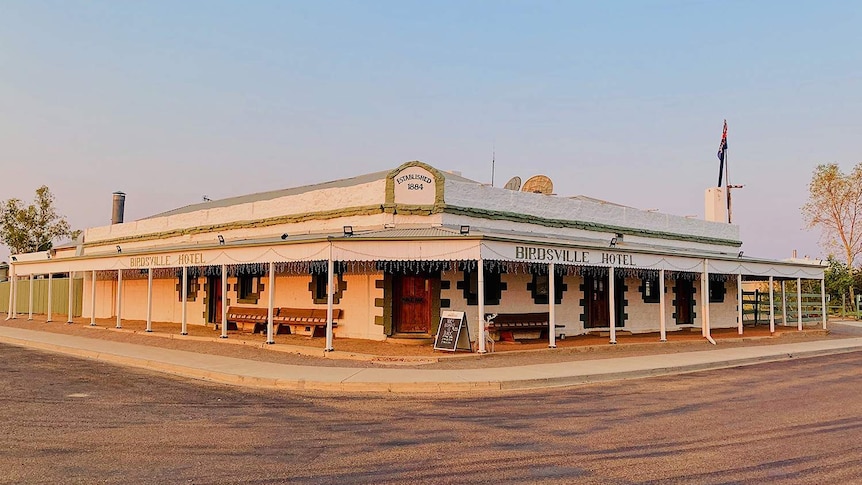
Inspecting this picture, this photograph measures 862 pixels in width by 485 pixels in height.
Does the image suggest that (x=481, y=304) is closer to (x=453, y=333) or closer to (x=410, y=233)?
(x=453, y=333)

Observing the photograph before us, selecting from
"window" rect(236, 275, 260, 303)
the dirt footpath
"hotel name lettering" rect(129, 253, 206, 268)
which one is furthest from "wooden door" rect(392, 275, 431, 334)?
"window" rect(236, 275, 260, 303)

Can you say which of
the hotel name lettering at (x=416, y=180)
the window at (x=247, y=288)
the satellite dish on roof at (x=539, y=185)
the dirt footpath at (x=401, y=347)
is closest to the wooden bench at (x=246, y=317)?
the window at (x=247, y=288)

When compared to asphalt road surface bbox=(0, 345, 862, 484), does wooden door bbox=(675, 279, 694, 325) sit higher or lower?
higher

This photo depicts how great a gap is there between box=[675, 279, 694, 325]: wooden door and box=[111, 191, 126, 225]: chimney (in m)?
32.9

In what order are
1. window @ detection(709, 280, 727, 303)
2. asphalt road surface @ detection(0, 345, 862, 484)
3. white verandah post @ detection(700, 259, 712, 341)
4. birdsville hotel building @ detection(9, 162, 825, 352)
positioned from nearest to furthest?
asphalt road surface @ detection(0, 345, 862, 484) → birdsville hotel building @ detection(9, 162, 825, 352) → white verandah post @ detection(700, 259, 712, 341) → window @ detection(709, 280, 727, 303)

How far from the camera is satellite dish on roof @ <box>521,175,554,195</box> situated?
24688 mm

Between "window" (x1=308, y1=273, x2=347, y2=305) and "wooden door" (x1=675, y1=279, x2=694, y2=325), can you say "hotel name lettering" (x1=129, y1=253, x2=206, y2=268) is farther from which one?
"wooden door" (x1=675, y1=279, x2=694, y2=325)

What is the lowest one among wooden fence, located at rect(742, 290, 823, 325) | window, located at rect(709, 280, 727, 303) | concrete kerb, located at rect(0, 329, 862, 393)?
concrete kerb, located at rect(0, 329, 862, 393)

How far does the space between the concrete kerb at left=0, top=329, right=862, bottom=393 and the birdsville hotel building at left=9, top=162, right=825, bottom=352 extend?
239 centimetres

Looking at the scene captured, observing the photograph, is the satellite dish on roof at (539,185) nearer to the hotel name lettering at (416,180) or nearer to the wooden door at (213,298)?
the hotel name lettering at (416,180)

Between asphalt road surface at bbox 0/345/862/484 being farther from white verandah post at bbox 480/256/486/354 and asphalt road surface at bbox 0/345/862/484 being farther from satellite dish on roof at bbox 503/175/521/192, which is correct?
satellite dish on roof at bbox 503/175/521/192

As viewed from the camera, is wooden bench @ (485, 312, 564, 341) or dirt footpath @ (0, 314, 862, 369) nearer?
dirt footpath @ (0, 314, 862, 369)

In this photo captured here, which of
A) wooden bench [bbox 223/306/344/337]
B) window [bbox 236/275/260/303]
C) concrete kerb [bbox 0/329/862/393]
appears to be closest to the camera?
concrete kerb [bbox 0/329/862/393]

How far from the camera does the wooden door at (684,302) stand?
2625 centimetres
